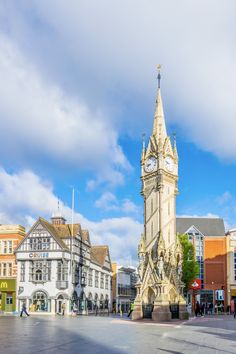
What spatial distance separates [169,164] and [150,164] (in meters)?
1.88

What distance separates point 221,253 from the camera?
85500 millimetres

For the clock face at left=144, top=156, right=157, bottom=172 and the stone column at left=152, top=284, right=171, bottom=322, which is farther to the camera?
the clock face at left=144, top=156, right=157, bottom=172

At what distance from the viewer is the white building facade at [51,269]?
68.1m

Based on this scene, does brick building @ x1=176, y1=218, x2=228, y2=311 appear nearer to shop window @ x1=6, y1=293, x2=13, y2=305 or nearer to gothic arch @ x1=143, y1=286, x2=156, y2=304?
shop window @ x1=6, y1=293, x2=13, y2=305

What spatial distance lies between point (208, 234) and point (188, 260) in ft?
71.2

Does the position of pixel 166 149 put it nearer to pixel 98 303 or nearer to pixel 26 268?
pixel 26 268

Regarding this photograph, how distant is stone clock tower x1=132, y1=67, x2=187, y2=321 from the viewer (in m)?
42.7

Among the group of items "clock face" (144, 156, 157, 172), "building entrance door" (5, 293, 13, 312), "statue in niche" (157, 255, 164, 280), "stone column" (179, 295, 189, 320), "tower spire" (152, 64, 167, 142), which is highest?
"tower spire" (152, 64, 167, 142)

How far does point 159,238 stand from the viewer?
4353 centimetres

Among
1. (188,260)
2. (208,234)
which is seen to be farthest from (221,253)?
(188,260)

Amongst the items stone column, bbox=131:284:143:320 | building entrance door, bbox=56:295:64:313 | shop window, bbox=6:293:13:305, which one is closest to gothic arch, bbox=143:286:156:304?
stone column, bbox=131:284:143:320

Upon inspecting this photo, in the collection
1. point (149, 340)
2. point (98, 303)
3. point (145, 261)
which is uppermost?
point (145, 261)

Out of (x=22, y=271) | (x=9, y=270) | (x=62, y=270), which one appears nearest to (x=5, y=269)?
(x=9, y=270)

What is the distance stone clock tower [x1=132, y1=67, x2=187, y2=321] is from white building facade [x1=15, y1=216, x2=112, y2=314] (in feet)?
82.5
